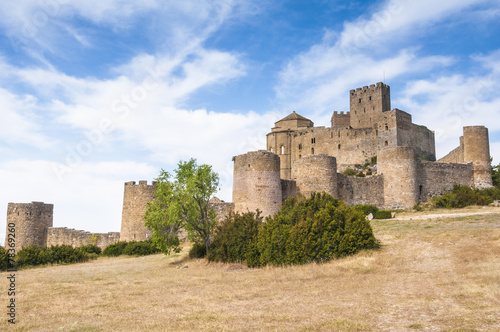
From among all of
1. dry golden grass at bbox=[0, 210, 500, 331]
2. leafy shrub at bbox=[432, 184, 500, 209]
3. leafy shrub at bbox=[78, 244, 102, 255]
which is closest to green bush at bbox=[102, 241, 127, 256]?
leafy shrub at bbox=[78, 244, 102, 255]

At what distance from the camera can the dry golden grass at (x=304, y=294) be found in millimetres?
8516

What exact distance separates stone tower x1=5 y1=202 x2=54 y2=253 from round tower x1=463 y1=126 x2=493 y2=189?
32.6 metres

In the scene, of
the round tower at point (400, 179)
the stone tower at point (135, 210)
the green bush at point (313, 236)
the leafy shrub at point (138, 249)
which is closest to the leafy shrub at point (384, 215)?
the round tower at point (400, 179)

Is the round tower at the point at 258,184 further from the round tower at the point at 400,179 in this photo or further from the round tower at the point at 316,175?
the round tower at the point at 400,179

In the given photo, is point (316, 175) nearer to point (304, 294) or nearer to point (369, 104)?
point (304, 294)

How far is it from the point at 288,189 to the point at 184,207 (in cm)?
832

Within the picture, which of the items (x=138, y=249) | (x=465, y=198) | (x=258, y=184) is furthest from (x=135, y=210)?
(x=465, y=198)

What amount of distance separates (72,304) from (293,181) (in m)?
18.9

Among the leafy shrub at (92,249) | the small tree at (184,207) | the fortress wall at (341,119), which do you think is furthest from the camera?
the fortress wall at (341,119)

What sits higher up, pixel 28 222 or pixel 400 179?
pixel 400 179

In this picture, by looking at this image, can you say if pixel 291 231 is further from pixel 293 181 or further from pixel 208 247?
pixel 293 181

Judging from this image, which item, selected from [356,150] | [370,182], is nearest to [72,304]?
[370,182]

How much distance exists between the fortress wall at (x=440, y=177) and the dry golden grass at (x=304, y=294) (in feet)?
46.5

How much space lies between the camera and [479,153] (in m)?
34.9
